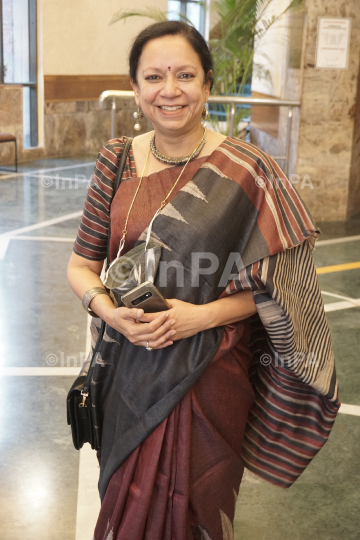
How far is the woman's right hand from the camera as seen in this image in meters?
1.73

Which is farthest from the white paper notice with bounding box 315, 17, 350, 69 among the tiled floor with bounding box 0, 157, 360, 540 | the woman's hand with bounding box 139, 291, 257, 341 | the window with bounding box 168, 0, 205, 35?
the window with bounding box 168, 0, 205, 35

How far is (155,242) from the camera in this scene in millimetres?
1798

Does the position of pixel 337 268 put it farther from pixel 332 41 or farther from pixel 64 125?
pixel 64 125

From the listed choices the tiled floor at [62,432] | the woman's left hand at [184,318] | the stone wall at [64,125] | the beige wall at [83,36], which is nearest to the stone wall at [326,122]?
the tiled floor at [62,432]

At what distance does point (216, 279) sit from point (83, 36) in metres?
11.5

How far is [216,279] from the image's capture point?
1.83 m

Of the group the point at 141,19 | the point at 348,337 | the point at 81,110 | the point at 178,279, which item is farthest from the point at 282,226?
the point at 141,19

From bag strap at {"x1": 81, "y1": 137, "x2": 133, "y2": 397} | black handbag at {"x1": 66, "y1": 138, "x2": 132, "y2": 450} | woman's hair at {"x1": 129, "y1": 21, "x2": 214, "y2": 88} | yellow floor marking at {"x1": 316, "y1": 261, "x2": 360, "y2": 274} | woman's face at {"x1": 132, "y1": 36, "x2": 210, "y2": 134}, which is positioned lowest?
yellow floor marking at {"x1": 316, "y1": 261, "x2": 360, "y2": 274}

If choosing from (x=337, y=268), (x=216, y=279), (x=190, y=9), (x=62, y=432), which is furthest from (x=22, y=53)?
(x=216, y=279)

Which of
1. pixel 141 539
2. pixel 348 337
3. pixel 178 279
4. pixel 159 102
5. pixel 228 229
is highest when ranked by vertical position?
pixel 159 102

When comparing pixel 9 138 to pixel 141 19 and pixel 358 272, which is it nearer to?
pixel 141 19

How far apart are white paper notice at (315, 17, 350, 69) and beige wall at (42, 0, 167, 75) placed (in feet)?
19.2

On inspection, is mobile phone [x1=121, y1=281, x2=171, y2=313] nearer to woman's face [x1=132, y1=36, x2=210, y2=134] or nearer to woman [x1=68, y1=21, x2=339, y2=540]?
woman [x1=68, y1=21, x2=339, y2=540]

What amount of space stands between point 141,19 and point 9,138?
5.37 meters
